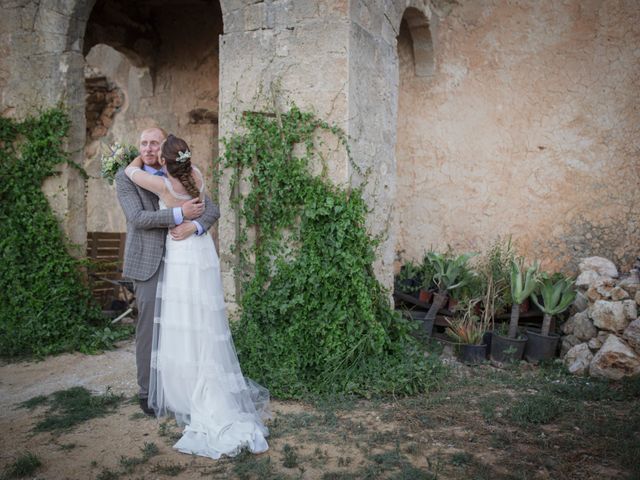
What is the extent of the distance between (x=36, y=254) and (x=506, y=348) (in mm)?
4536

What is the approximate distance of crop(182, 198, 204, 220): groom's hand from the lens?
139 inches

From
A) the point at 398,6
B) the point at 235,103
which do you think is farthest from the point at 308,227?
the point at 398,6

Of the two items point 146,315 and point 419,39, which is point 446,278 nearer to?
point 419,39

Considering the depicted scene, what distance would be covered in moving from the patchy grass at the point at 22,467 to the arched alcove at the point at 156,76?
5.20 meters

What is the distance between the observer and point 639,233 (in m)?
5.60

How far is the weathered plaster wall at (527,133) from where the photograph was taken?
565 cm

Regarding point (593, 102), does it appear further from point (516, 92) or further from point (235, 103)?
point (235, 103)

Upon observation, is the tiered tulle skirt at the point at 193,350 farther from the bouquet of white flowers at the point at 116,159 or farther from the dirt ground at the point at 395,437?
the bouquet of white flowers at the point at 116,159

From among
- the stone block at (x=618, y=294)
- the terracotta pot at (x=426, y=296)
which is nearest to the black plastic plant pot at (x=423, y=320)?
the terracotta pot at (x=426, y=296)

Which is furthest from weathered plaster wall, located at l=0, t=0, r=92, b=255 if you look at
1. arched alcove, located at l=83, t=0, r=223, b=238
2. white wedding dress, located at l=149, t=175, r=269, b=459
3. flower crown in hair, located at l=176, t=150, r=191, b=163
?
flower crown in hair, located at l=176, t=150, r=191, b=163

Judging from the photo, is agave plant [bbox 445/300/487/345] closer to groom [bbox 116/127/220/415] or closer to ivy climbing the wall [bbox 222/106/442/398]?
ivy climbing the wall [bbox 222/106/442/398]

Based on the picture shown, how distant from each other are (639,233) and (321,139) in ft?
11.8

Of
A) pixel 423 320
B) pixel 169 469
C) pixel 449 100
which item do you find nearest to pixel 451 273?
pixel 423 320

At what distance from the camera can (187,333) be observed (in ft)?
11.3
